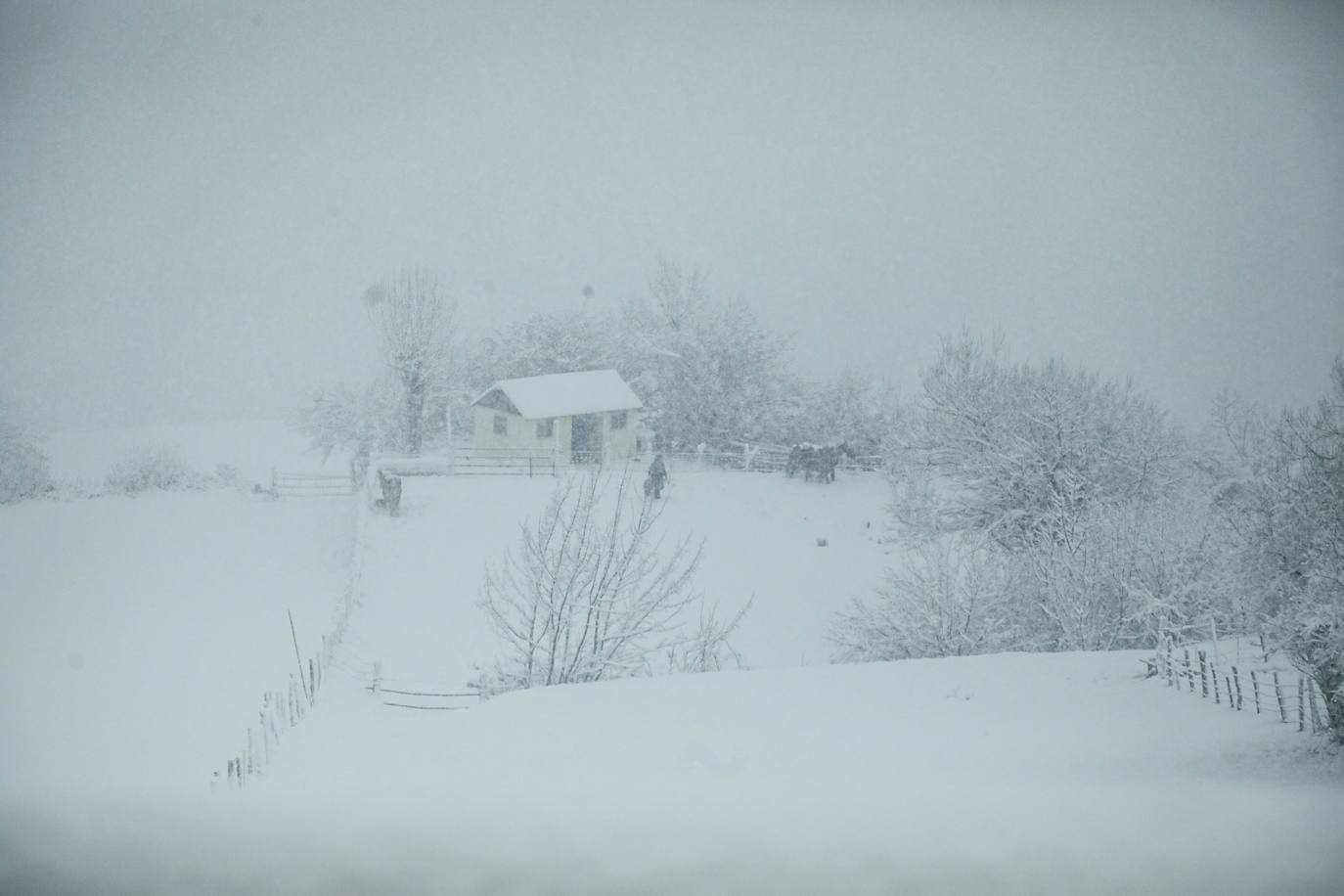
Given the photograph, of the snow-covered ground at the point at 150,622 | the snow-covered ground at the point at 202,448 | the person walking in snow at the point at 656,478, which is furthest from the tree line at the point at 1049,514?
the snow-covered ground at the point at 202,448

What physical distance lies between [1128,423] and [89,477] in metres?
5.76

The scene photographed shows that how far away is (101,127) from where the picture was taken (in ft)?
10.6

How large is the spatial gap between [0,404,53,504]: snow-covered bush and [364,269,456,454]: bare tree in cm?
157

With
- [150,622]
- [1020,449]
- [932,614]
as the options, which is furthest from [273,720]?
[1020,449]

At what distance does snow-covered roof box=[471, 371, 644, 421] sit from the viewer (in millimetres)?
4453

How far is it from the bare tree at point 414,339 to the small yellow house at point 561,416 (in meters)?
0.32

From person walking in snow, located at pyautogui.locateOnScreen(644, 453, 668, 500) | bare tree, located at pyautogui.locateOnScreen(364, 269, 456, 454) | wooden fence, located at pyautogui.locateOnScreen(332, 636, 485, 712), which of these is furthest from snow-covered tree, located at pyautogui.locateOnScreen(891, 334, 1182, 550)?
wooden fence, located at pyautogui.locateOnScreen(332, 636, 485, 712)

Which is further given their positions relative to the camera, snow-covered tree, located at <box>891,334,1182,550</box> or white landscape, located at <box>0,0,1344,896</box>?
snow-covered tree, located at <box>891,334,1182,550</box>

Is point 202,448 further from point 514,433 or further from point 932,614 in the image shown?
point 932,614

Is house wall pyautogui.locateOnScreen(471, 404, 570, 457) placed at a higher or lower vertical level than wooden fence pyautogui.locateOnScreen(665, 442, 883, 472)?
higher

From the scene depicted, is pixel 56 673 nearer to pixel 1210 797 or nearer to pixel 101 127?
pixel 101 127

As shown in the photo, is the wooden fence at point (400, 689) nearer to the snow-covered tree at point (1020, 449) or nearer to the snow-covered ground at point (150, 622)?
the snow-covered ground at point (150, 622)

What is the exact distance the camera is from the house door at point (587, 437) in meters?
4.57

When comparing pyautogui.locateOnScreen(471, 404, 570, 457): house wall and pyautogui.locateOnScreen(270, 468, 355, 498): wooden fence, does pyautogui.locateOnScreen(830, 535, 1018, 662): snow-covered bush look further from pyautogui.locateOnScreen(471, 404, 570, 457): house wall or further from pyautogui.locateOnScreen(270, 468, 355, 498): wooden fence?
pyautogui.locateOnScreen(270, 468, 355, 498): wooden fence
